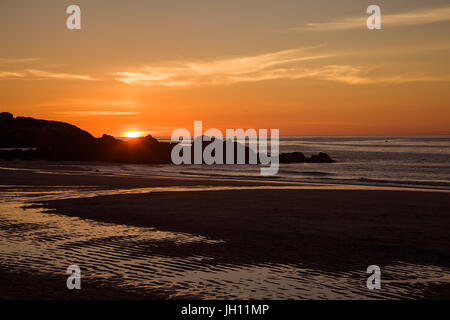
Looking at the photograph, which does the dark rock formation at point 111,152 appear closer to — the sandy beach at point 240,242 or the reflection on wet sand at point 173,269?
the sandy beach at point 240,242

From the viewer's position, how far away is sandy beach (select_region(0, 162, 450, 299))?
8.26m

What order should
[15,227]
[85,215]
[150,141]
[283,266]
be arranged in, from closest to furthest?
[283,266]
[15,227]
[85,215]
[150,141]

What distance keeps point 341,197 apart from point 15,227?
14.2 meters

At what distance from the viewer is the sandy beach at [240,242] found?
826cm

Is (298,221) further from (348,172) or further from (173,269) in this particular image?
(348,172)

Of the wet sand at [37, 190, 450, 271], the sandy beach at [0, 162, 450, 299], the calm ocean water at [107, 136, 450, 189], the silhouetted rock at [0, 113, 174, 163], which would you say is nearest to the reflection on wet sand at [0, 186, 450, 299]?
the sandy beach at [0, 162, 450, 299]

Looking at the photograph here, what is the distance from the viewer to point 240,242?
12.0 m

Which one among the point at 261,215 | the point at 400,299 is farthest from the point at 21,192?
the point at 400,299

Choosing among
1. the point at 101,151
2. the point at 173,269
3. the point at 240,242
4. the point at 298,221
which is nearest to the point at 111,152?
the point at 101,151

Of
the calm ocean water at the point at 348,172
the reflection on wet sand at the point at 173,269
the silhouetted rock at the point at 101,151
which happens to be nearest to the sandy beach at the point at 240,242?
the reflection on wet sand at the point at 173,269

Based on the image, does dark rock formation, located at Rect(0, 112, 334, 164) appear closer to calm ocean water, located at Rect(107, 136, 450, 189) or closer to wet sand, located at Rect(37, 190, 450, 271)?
calm ocean water, located at Rect(107, 136, 450, 189)

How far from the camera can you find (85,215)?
16141 mm
